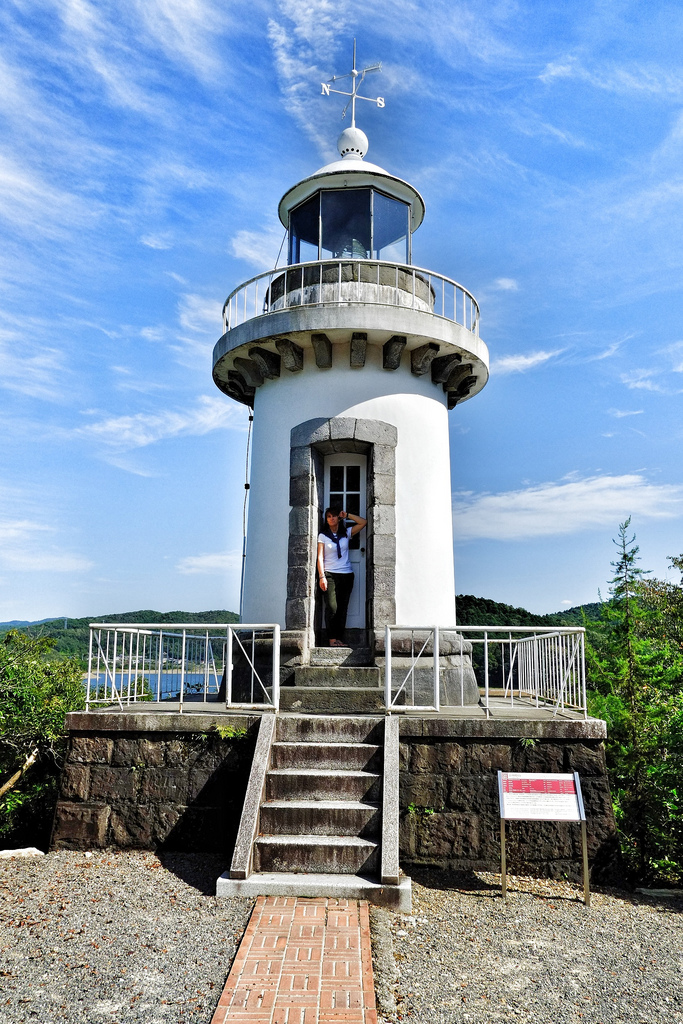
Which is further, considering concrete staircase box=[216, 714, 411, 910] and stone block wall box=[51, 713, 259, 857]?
stone block wall box=[51, 713, 259, 857]

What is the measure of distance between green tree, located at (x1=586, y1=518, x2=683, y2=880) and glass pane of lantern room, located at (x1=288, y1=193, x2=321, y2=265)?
554cm

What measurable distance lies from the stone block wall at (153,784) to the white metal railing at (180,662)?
32cm

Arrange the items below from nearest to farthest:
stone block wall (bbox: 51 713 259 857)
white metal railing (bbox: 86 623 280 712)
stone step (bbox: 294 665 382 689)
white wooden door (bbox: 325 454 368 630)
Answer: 1. stone block wall (bbox: 51 713 259 857)
2. white metal railing (bbox: 86 623 280 712)
3. stone step (bbox: 294 665 382 689)
4. white wooden door (bbox: 325 454 368 630)

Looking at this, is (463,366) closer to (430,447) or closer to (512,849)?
(430,447)

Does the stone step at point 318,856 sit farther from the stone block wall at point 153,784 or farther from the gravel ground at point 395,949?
the stone block wall at point 153,784

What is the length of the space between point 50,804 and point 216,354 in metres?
5.70

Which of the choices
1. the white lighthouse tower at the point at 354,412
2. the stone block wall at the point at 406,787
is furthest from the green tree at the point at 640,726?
the white lighthouse tower at the point at 354,412

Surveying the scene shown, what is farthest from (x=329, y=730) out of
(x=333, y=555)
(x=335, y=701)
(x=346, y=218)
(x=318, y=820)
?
(x=346, y=218)

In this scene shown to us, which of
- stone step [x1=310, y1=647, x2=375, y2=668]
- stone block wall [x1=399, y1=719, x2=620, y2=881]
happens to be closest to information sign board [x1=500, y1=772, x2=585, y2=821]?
stone block wall [x1=399, y1=719, x2=620, y2=881]

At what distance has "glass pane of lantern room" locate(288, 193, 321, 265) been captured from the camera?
10.1 metres

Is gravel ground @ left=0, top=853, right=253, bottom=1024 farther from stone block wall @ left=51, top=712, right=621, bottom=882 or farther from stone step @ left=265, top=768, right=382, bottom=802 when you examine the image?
stone step @ left=265, top=768, right=382, bottom=802

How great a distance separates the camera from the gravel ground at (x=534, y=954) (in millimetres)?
4211

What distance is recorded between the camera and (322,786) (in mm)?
6445

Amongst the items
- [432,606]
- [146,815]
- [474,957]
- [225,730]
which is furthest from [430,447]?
[474,957]
